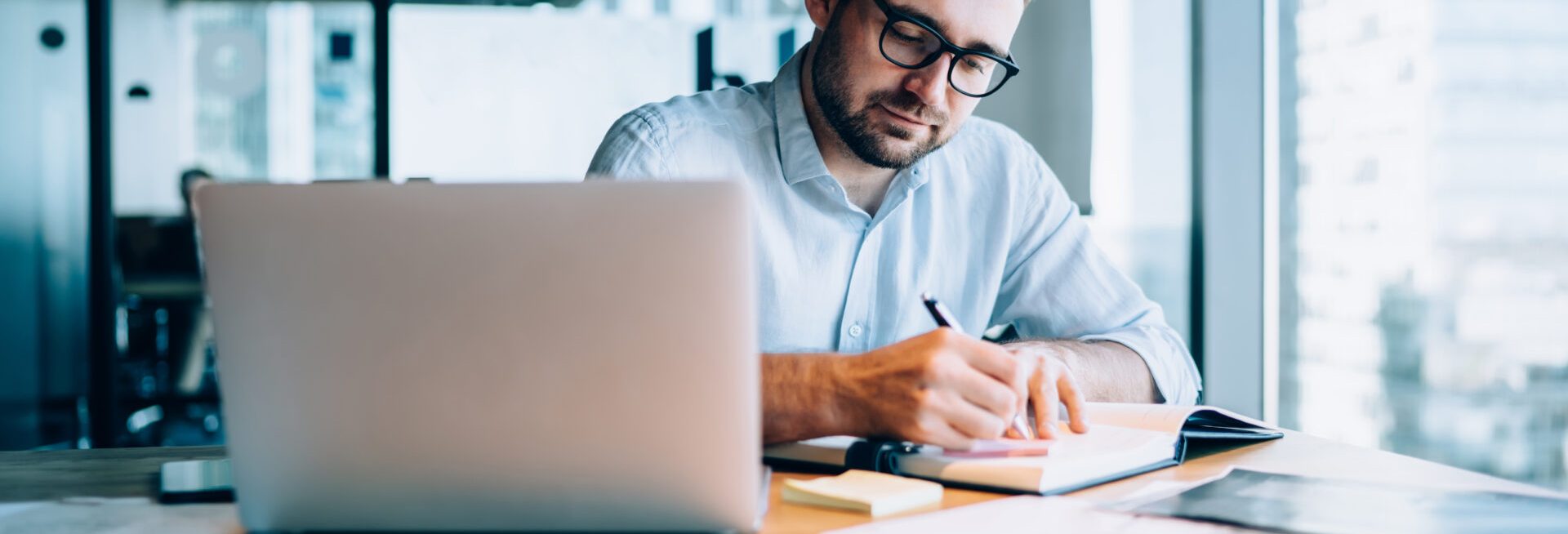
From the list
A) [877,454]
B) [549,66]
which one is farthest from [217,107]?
[877,454]

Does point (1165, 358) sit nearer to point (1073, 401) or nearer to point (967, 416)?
point (1073, 401)

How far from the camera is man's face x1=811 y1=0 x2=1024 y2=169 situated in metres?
1.48

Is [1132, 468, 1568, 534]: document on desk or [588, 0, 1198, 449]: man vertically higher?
[588, 0, 1198, 449]: man

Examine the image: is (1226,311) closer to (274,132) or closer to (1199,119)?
(1199,119)

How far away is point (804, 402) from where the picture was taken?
3.54 feet

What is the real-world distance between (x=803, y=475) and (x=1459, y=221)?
2.53m

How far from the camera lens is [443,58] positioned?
3.93 meters

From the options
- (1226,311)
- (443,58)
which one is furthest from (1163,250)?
(443,58)

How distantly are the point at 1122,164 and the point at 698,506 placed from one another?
3069mm

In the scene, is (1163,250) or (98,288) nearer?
(1163,250)

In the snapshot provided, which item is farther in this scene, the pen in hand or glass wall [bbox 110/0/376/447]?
glass wall [bbox 110/0/376/447]

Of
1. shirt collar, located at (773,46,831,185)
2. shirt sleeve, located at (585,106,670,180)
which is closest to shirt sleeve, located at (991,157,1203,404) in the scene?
shirt collar, located at (773,46,831,185)

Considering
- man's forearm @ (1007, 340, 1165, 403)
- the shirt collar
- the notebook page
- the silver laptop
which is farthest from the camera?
the shirt collar

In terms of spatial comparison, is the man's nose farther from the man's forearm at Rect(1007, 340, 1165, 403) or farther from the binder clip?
the binder clip
